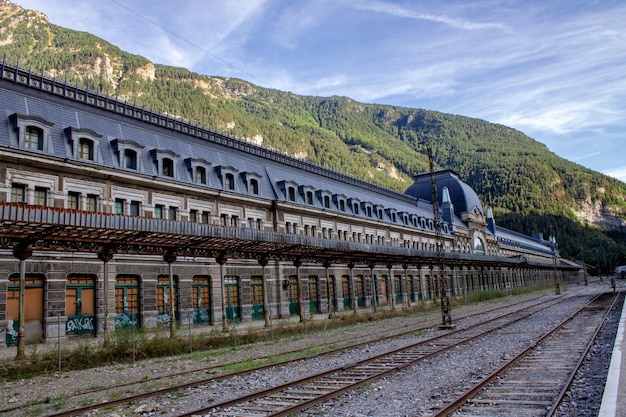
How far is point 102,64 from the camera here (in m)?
158

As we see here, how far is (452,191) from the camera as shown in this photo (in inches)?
3506

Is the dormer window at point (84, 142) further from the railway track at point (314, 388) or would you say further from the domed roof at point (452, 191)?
the domed roof at point (452, 191)

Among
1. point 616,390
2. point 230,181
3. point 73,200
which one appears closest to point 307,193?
point 230,181

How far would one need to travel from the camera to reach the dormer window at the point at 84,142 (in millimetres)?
26688

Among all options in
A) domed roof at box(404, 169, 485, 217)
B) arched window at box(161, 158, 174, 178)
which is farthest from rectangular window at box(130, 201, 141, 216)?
domed roof at box(404, 169, 485, 217)

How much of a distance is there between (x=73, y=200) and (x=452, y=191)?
241ft

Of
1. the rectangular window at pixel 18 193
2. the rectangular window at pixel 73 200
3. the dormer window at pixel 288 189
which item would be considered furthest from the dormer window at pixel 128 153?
the dormer window at pixel 288 189

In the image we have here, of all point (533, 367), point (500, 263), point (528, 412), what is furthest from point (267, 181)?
point (500, 263)

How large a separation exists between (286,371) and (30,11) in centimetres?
21074

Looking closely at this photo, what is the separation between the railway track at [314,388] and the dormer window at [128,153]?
1981cm

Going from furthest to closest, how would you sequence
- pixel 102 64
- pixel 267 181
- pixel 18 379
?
pixel 102 64
pixel 267 181
pixel 18 379

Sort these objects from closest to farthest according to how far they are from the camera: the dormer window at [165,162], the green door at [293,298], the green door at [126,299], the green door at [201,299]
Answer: the green door at [126,299] → the dormer window at [165,162] → the green door at [201,299] → the green door at [293,298]

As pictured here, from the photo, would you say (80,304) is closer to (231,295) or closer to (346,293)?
(231,295)

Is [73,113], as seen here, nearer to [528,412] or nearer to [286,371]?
[286,371]
